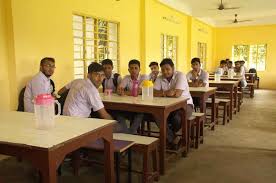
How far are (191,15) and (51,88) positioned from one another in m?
7.04

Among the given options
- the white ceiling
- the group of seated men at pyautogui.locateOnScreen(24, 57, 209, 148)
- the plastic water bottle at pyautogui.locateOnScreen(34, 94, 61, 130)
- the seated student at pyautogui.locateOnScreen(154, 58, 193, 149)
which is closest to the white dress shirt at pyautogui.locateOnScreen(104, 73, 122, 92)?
the group of seated men at pyautogui.locateOnScreen(24, 57, 209, 148)

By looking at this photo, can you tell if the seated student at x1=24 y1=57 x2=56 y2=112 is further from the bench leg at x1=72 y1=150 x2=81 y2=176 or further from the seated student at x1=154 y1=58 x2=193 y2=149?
the seated student at x1=154 y1=58 x2=193 y2=149

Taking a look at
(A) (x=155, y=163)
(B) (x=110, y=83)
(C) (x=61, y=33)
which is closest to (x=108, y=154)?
(A) (x=155, y=163)

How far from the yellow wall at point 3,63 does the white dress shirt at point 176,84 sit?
6.20 ft

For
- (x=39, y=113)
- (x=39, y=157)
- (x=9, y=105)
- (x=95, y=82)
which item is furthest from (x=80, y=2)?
(x=39, y=157)

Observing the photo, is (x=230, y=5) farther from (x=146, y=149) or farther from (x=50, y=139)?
(x=50, y=139)

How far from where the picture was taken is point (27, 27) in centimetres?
377

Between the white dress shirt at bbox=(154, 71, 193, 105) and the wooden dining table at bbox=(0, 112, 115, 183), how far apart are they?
1.71 metres

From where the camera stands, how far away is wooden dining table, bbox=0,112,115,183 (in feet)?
5.27

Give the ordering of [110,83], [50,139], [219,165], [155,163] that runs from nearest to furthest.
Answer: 1. [50,139]
2. [155,163]
3. [219,165]
4. [110,83]

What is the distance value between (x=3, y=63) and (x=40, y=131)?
206cm

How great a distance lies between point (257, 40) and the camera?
1218 cm

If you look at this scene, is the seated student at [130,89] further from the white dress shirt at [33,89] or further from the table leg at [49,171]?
the table leg at [49,171]

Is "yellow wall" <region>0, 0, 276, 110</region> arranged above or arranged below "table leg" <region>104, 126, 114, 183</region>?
above
